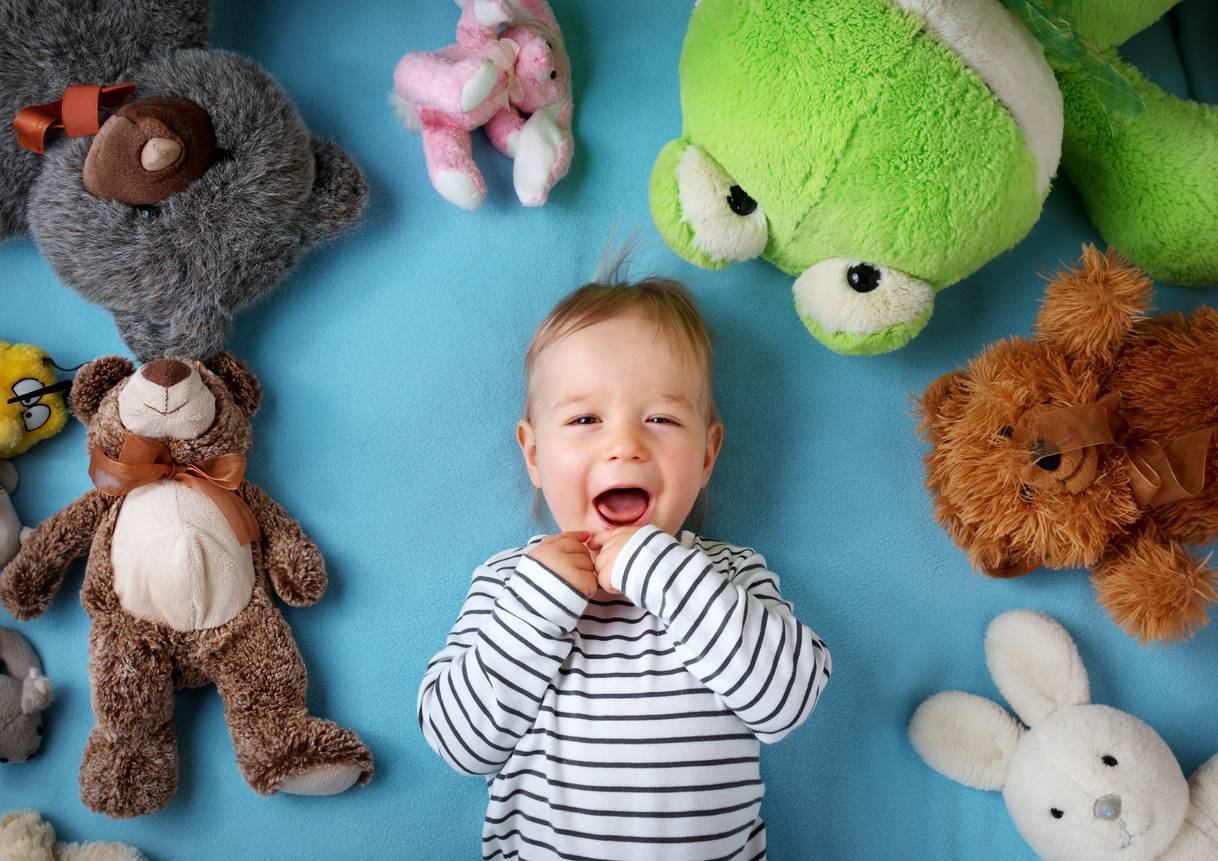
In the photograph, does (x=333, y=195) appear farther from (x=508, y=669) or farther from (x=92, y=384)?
(x=508, y=669)

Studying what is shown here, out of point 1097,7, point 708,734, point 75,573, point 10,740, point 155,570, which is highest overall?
point 1097,7

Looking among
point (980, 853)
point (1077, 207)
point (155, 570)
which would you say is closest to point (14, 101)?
point (155, 570)

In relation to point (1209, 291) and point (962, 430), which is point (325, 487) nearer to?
point (962, 430)

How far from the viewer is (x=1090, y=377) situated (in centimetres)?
118

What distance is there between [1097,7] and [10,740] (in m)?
1.73

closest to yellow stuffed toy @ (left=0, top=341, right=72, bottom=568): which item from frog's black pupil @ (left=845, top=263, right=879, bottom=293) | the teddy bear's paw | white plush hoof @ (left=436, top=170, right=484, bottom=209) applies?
white plush hoof @ (left=436, top=170, right=484, bottom=209)

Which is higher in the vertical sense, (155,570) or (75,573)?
(155,570)

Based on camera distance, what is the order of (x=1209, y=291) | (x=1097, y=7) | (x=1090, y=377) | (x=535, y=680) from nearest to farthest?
(x=535, y=680)
(x=1090, y=377)
(x=1097, y=7)
(x=1209, y=291)

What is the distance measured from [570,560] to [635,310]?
1.11ft

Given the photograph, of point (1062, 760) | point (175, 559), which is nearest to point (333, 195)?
point (175, 559)

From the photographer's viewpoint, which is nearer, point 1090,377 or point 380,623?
point 1090,377

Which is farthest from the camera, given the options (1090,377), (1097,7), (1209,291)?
(1209,291)

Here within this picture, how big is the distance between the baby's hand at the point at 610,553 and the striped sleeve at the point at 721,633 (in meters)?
0.01

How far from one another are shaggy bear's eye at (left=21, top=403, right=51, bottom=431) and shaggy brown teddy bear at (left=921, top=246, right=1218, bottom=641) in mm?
1198
